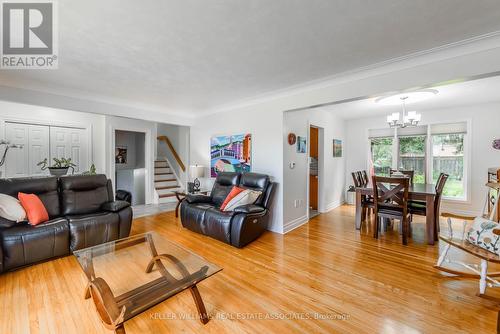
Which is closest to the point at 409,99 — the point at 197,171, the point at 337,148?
the point at 337,148

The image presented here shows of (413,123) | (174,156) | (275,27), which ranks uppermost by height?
(275,27)

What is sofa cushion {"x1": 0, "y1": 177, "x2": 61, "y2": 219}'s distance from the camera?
2.78 meters

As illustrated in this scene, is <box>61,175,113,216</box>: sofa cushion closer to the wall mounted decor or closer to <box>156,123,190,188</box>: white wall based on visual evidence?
<box>156,123,190,188</box>: white wall

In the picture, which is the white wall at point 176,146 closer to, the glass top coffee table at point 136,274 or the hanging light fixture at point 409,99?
the glass top coffee table at point 136,274

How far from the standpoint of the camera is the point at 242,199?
10.8 feet

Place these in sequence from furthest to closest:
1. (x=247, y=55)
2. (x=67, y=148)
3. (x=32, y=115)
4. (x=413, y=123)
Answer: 1. (x=67, y=148)
2. (x=32, y=115)
3. (x=413, y=123)
4. (x=247, y=55)

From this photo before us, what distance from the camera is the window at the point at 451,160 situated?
4.74 meters

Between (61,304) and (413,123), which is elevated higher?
(413,123)

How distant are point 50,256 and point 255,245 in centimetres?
254

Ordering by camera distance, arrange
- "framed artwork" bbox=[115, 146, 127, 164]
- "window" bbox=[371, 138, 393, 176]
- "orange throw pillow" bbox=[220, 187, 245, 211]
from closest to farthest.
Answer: "orange throw pillow" bbox=[220, 187, 245, 211] < "window" bbox=[371, 138, 393, 176] < "framed artwork" bbox=[115, 146, 127, 164]

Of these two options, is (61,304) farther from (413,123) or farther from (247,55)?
(413,123)

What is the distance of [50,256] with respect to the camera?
2.61 meters

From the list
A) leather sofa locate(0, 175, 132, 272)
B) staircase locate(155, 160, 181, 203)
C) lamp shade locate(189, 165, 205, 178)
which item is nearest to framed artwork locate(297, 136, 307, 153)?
lamp shade locate(189, 165, 205, 178)

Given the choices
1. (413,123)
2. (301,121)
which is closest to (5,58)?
(301,121)
